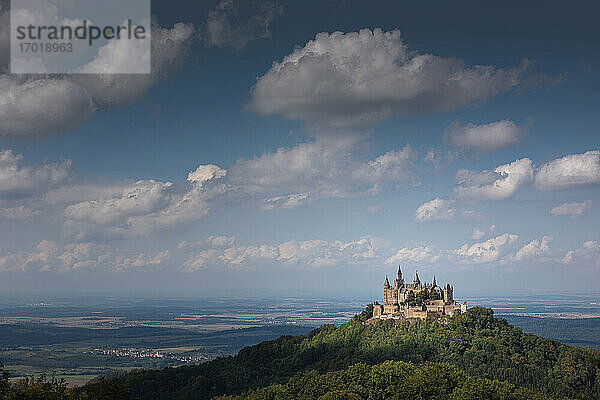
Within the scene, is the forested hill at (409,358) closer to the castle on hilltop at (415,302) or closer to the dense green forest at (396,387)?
the castle on hilltop at (415,302)

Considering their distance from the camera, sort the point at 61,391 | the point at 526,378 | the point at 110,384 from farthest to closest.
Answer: the point at 526,378 < the point at 110,384 < the point at 61,391

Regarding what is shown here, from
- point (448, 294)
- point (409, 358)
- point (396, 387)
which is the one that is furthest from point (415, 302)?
point (396, 387)

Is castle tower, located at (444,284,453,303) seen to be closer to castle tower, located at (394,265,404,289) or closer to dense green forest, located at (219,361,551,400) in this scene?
castle tower, located at (394,265,404,289)

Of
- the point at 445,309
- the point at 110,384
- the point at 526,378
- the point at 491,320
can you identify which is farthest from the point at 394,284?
the point at 110,384

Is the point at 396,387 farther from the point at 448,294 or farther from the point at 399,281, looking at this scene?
the point at 399,281

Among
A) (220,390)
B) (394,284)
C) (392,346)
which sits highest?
(394,284)

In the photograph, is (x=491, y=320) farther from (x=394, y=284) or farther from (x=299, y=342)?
(x=299, y=342)

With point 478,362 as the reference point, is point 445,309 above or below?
above

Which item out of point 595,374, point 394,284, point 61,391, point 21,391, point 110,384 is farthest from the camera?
point 394,284

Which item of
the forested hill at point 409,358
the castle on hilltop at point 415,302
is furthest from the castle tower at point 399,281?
the forested hill at point 409,358
